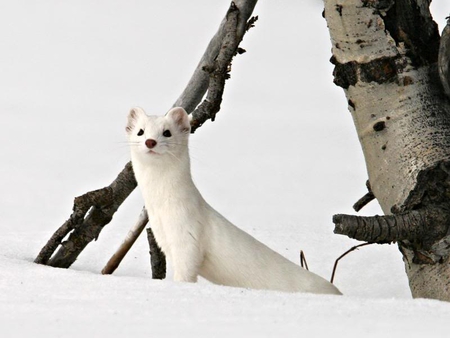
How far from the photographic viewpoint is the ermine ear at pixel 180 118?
9.91ft

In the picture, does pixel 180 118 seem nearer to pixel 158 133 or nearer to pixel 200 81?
pixel 158 133

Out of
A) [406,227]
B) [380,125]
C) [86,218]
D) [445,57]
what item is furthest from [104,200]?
[445,57]

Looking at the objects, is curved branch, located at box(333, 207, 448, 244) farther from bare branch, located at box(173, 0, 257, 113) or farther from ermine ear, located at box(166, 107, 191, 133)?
bare branch, located at box(173, 0, 257, 113)

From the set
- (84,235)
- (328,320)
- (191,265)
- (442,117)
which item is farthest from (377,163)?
(84,235)

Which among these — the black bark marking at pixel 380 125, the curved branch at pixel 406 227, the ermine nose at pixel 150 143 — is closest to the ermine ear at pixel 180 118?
the ermine nose at pixel 150 143

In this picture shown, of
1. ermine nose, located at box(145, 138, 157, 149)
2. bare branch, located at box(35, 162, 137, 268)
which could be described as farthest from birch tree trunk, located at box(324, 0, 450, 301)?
bare branch, located at box(35, 162, 137, 268)

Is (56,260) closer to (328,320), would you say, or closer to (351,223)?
(351,223)

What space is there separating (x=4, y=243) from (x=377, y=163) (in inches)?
58.7

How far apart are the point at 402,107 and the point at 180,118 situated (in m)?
0.64

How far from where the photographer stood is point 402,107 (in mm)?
2865

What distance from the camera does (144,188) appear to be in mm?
3068

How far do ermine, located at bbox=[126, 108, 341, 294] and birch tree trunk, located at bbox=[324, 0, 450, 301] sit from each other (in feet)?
1.09

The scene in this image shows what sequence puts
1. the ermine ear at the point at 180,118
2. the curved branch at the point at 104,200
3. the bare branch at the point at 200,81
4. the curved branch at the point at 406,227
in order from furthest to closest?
the bare branch at the point at 200,81
the curved branch at the point at 104,200
the ermine ear at the point at 180,118
the curved branch at the point at 406,227

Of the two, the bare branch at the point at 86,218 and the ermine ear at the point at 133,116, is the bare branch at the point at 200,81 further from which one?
the ermine ear at the point at 133,116
